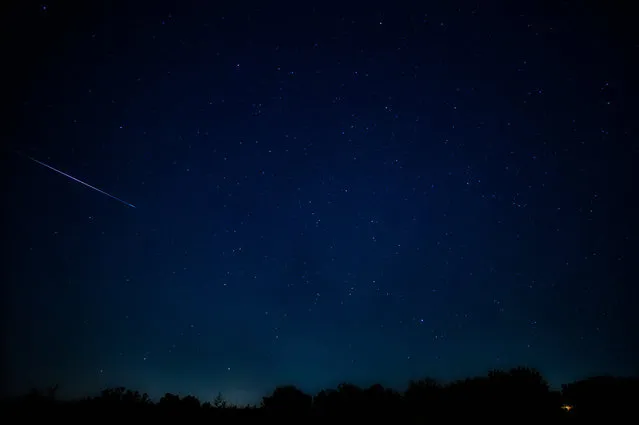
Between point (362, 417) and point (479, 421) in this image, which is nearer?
point (479, 421)

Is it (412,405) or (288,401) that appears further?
(288,401)

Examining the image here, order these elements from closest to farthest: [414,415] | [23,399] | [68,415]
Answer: [68,415] → [23,399] → [414,415]

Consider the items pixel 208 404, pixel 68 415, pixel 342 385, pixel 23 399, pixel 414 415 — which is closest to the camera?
pixel 68 415

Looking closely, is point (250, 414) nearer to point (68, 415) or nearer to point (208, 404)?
point (208, 404)

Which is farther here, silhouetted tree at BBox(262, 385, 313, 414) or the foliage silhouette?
silhouetted tree at BBox(262, 385, 313, 414)

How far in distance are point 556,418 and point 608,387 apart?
9192mm

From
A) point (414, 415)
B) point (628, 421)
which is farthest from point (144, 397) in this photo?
point (628, 421)

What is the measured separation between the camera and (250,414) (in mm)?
25391

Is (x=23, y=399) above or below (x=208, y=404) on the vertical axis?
above

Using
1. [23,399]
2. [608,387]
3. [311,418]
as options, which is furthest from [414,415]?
[23,399]

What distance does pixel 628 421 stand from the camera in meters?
19.1

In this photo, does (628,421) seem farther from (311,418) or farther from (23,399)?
(23,399)

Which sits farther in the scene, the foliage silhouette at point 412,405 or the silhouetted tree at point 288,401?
the silhouetted tree at point 288,401

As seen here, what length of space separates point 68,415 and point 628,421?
31.3m
